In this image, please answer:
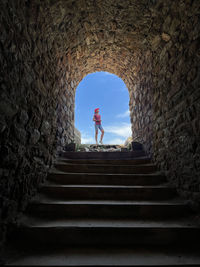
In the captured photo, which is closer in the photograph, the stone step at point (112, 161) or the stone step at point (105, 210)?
the stone step at point (105, 210)

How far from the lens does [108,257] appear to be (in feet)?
3.87

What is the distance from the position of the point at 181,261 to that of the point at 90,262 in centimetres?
74

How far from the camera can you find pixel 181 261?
114 centimetres

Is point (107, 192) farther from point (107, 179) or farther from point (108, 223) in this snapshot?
point (108, 223)

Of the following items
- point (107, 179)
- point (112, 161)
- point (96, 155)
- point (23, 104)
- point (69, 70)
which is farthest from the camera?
point (69, 70)

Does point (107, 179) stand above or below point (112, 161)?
below

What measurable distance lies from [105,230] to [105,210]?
0.28 m

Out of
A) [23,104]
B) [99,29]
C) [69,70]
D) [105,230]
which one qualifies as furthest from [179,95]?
[69,70]

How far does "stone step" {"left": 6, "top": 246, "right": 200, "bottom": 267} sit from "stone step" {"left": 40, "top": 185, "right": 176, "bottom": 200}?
65 cm

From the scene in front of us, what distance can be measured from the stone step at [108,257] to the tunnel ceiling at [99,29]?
114 inches

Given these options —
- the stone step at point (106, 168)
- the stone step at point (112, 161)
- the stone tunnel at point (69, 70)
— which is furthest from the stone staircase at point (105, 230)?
the stone step at point (112, 161)

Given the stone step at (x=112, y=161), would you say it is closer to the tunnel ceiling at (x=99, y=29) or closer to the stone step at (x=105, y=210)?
the stone step at (x=105, y=210)

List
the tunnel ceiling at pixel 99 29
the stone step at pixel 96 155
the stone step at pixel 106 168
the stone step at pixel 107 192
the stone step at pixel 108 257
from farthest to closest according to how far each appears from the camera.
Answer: the stone step at pixel 96 155 < the stone step at pixel 106 168 < the tunnel ceiling at pixel 99 29 < the stone step at pixel 107 192 < the stone step at pixel 108 257

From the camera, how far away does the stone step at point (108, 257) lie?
3.63 ft
